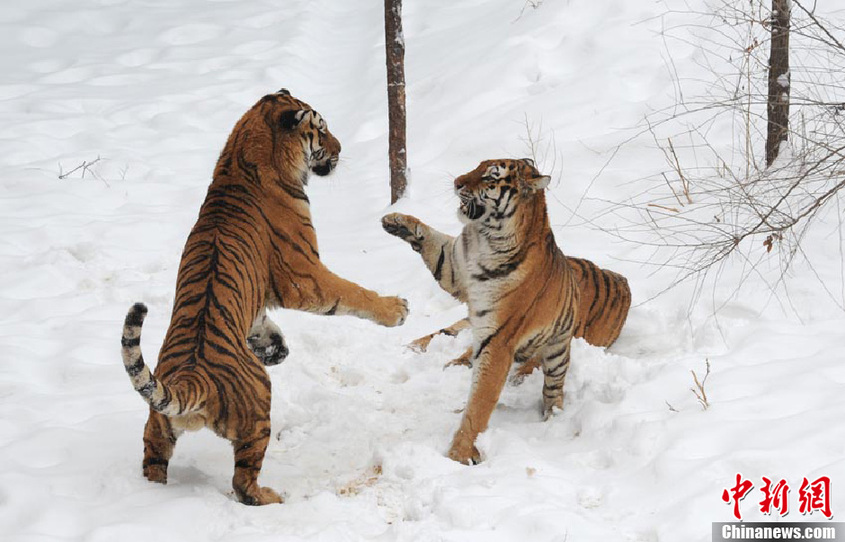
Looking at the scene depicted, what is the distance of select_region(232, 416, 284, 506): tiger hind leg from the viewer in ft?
11.3

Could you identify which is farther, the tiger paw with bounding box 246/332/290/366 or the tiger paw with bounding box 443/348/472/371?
the tiger paw with bounding box 443/348/472/371

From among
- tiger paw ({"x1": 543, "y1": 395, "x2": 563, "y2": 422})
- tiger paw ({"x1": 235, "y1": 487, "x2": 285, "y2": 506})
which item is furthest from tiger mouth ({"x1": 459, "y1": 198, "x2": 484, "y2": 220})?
tiger paw ({"x1": 235, "y1": 487, "x2": 285, "y2": 506})

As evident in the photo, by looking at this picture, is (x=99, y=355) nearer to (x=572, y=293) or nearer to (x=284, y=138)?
(x=284, y=138)

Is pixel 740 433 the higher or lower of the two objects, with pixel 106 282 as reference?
lower

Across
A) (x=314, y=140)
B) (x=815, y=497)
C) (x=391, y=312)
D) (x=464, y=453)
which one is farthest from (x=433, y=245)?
(x=815, y=497)

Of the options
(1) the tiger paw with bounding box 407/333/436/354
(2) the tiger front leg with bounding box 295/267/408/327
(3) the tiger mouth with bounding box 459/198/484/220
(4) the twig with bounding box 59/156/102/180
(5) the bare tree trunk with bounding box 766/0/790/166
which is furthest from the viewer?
(4) the twig with bounding box 59/156/102/180

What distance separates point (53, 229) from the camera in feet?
21.5

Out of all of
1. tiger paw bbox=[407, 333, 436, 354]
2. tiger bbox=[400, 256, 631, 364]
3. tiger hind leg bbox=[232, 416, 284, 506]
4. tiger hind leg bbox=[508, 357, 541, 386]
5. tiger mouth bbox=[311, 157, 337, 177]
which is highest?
tiger mouth bbox=[311, 157, 337, 177]

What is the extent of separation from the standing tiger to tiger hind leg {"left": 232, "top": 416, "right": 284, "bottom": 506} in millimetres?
967

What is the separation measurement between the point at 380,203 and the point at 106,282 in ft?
8.40

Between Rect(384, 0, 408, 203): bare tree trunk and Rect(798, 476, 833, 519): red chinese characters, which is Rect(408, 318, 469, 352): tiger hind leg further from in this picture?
Rect(798, 476, 833, 519): red chinese characters

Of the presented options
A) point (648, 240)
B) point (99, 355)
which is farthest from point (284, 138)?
point (648, 240)

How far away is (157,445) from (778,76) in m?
4.67

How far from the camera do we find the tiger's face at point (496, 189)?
4074mm
